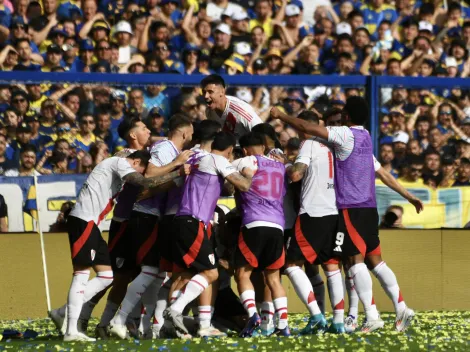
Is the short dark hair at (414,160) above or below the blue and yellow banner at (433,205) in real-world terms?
above

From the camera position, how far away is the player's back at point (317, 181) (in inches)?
413

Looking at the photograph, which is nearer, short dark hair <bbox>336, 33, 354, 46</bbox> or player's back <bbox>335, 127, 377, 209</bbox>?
player's back <bbox>335, 127, 377, 209</bbox>

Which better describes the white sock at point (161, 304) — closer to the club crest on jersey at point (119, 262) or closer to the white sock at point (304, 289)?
the club crest on jersey at point (119, 262)

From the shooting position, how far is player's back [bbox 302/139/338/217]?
1049cm

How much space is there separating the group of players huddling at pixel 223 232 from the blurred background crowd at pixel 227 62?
86 cm

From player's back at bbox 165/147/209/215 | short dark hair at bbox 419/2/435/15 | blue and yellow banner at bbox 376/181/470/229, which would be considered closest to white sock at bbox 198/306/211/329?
player's back at bbox 165/147/209/215

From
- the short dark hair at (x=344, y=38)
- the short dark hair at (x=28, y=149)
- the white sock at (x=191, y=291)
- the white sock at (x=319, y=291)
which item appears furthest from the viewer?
the short dark hair at (x=344, y=38)

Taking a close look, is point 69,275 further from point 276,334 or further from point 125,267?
point 276,334

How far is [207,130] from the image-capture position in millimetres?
10359

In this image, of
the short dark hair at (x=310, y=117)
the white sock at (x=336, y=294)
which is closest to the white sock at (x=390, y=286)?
the white sock at (x=336, y=294)

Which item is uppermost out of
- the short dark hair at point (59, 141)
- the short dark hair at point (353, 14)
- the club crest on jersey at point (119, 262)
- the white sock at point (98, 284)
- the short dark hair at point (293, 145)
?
the short dark hair at point (353, 14)

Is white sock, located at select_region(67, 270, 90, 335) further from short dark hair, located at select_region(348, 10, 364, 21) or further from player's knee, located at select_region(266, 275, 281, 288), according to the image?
short dark hair, located at select_region(348, 10, 364, 21)

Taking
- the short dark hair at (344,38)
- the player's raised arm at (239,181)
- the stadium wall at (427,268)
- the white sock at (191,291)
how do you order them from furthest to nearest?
the short dark hair at (344,38)
the stadium wall at (427,268)
the player's raised arm at (239,181)
the white sock at (191,291)

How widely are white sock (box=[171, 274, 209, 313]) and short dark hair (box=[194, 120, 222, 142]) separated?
4.48 ft
